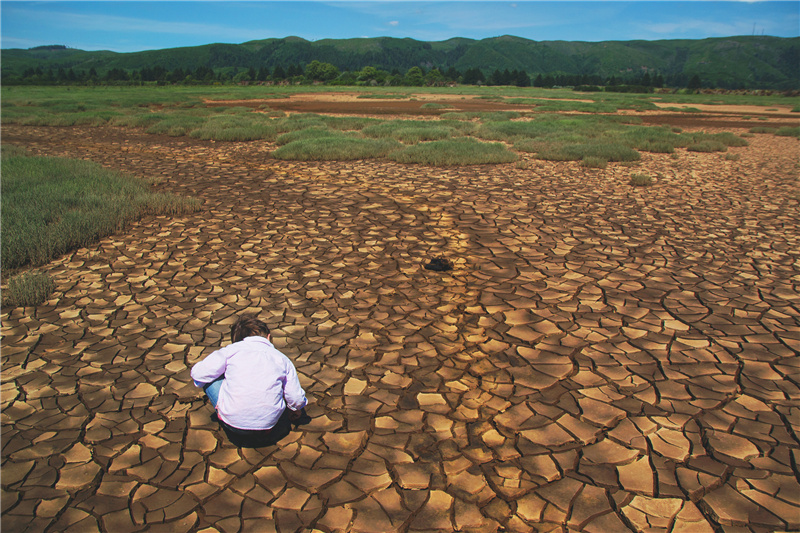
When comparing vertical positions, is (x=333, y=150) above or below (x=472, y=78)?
below

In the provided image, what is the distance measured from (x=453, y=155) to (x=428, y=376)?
34.4 ft

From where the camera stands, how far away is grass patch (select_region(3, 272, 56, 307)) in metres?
→ 5.09

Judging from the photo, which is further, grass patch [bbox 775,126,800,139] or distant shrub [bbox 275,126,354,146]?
grass patch [bbox 775,126,800,139]

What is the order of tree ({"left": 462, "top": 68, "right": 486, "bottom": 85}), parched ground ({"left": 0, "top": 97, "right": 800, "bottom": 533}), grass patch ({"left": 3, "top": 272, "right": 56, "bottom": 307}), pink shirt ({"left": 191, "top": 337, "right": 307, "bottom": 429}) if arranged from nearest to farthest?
parched ground ({"left": 0, "top": 97, "right": 800, "bottom": 533}), pink shirt ({"left": 191, "top": 337, "right": 307, "bottom": 429}), grass patch ({"left": 3, "top": 272, "right": 56, "bottom": 307}), tree ({"left": 462, "top": 68, "right": 486, "bottom": 85})

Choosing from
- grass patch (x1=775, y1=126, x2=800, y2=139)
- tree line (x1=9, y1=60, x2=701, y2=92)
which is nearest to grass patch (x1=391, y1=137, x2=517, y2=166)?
grass patch (x1=775, y1=126, x2=800, y2=139)

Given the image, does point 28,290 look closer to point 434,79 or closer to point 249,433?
point 249,433

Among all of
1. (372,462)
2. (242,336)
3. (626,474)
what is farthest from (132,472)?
(626,474)

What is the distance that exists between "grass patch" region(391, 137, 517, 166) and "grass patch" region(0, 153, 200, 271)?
643 cm

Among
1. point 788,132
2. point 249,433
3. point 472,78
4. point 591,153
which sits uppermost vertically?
point 472,78

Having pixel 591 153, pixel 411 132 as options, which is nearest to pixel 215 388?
pixel 591 153

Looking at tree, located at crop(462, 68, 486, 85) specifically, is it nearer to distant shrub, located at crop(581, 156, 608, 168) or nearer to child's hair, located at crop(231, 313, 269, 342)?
distant shrub, located at crop(581, 156, 608, 168)

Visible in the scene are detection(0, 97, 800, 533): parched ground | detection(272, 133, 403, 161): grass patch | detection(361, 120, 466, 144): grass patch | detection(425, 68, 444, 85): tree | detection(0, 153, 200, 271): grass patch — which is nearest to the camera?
detection(0, 97, 800, 533): parched ground

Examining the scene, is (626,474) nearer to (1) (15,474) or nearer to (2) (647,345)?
(2) (647,345)

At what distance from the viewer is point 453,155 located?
13.5 metres
